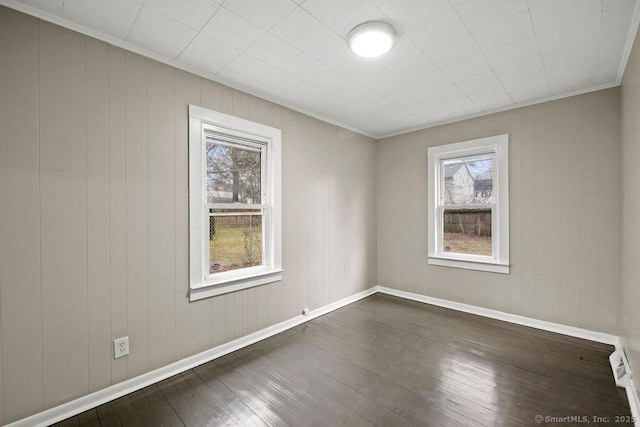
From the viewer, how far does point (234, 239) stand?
284cm

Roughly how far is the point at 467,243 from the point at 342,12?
317 centimetres

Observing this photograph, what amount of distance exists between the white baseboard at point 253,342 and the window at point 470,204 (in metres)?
0.56

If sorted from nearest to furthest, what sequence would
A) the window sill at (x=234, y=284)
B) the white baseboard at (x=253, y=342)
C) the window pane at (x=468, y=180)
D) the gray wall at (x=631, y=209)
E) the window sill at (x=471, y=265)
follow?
the white baseboard at (x=253, y=342)
the gray wall at (x=631, y=209)
the window sill at (x=234, y=284)
the window sill at (x=471, y=265)
the window pane at (x=468, y=180)

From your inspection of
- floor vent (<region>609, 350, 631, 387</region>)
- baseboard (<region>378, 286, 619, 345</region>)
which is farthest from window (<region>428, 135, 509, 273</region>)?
floor vent (<region>609, 350, 631, 387</region>)

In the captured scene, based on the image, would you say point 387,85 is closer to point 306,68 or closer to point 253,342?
point 306,68

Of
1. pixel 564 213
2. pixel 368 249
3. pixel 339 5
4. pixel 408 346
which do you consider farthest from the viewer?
pixel 368 249

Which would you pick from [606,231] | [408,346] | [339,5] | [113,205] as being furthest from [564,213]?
[113,205]

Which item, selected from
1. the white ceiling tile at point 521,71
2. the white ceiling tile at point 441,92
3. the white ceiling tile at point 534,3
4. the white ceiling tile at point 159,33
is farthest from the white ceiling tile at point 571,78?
the white ceiling tile at point 159,33

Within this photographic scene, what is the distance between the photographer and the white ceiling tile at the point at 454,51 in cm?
207

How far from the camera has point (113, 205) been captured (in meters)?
2.02

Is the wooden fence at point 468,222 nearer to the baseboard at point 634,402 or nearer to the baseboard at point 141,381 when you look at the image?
the baseboard at point 634,402

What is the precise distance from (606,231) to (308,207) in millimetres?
3021

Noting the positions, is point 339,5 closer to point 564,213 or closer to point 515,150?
point 515,150

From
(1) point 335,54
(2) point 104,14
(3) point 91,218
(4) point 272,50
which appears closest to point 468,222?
(1) point 335,54
